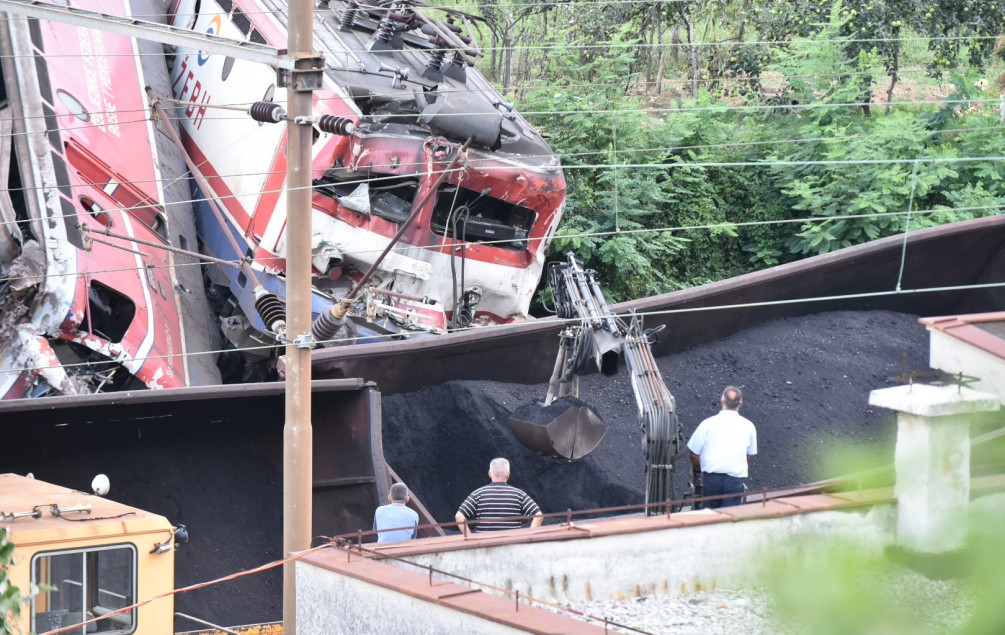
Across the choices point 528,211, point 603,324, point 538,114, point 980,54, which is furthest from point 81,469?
point 980,54

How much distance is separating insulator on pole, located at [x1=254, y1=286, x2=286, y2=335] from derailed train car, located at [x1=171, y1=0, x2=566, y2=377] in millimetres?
167

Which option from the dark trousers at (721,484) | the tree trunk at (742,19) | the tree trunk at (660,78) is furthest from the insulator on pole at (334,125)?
the tree trunk at (742,19)

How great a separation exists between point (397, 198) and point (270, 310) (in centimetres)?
197

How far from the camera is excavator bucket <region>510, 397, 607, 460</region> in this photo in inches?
→ 403

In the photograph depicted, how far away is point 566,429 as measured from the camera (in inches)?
404

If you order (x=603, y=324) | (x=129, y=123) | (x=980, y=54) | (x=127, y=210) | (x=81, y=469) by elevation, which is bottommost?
(x=81, y=469)

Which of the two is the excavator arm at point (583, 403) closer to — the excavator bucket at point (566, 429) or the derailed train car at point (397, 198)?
the excavator bucket at point (566, 429)

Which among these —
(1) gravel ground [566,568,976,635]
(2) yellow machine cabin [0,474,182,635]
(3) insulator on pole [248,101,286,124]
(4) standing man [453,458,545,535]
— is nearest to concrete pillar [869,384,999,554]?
(1) gravel ground [566,568,976,635]

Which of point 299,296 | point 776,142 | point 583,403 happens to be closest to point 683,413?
point 583,403

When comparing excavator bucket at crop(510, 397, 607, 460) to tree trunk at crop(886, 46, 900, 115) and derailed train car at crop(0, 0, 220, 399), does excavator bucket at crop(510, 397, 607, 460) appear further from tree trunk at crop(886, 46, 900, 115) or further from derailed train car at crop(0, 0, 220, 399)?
tree trunk at crop(886, 46, 900, 115)

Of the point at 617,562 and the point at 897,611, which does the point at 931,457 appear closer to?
the point at 617,562

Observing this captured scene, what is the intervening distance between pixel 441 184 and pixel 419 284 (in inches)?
42.9

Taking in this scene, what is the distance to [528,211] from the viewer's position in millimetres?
13227

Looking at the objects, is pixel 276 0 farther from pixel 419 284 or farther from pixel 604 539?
pixel 604 539
